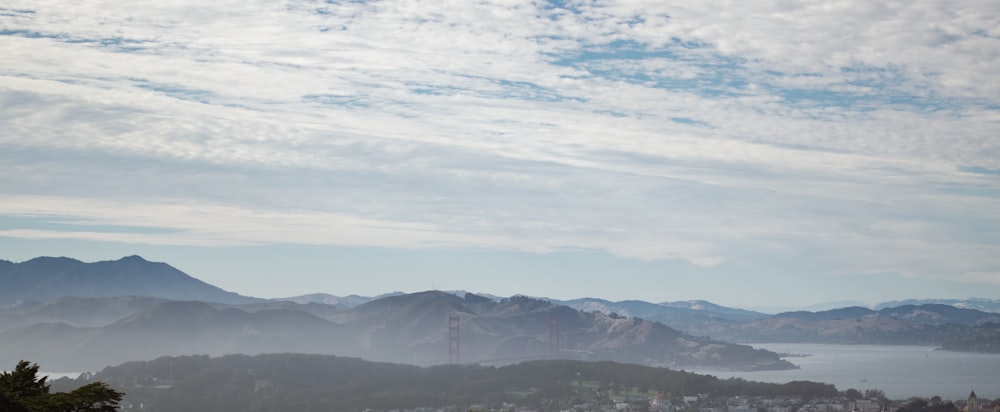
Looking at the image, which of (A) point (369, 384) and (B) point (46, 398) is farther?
(A) point (369, 384)

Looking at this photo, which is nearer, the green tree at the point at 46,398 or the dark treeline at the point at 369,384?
the green tree at the point at 46,398

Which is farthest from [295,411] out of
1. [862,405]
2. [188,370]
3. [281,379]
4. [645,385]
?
[862,405]

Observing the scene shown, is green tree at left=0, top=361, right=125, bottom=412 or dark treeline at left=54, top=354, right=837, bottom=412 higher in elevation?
dark treeline at left=54, top=354, right=837, bottom=412

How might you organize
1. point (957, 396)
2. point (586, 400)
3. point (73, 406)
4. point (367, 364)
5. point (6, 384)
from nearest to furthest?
point (73, 406) → point (6, 384) → point (586, 400) → point (957, 396) → point (367, 364)

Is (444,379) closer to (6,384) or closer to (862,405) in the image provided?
(862,405)

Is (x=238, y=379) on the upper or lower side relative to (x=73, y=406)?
upper

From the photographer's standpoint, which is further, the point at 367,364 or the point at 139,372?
the point at 367,364

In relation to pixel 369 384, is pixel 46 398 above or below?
below

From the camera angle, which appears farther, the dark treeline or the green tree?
the dark treeline
